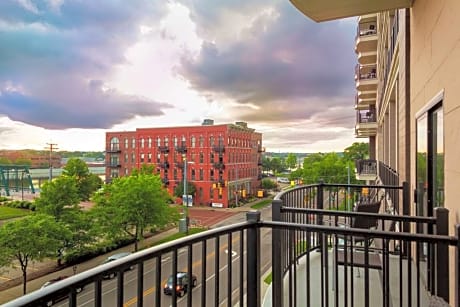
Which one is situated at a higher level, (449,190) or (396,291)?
(449,190)

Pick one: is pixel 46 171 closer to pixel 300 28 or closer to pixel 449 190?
pixel 300 28

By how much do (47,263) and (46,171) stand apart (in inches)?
221

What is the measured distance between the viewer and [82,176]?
18.2 m

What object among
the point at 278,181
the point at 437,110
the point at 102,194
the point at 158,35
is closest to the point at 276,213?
the point at 437,110

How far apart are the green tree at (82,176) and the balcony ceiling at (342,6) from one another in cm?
1721

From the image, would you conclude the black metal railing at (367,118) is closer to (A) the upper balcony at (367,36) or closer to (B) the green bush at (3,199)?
(A) the upper balcony at (367,36)

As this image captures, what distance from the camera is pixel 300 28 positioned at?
11242 millimetres

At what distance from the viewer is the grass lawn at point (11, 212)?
43.0ft

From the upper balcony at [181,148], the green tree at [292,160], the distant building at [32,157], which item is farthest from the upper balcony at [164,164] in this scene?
the green tree at [292,160]

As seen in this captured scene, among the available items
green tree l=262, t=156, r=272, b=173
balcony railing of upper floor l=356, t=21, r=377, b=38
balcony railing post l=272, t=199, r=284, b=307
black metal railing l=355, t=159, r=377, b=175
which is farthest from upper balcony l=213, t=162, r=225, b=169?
Result: balcony railing post l=272, t=199, r=284, b=307

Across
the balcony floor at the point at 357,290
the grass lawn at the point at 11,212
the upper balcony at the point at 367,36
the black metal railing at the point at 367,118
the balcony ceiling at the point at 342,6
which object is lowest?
the grass lawn at the point at 11,212

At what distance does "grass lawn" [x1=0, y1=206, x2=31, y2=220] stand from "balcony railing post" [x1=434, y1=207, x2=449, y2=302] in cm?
1534

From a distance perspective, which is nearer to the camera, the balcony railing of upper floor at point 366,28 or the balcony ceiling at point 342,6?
the balcony ceiling at point 342,6

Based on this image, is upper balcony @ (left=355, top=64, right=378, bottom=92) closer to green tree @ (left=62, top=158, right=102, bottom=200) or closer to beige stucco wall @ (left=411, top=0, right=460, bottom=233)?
beige stucco wall @ (left=411, top=0, right=460, bottom=233)
